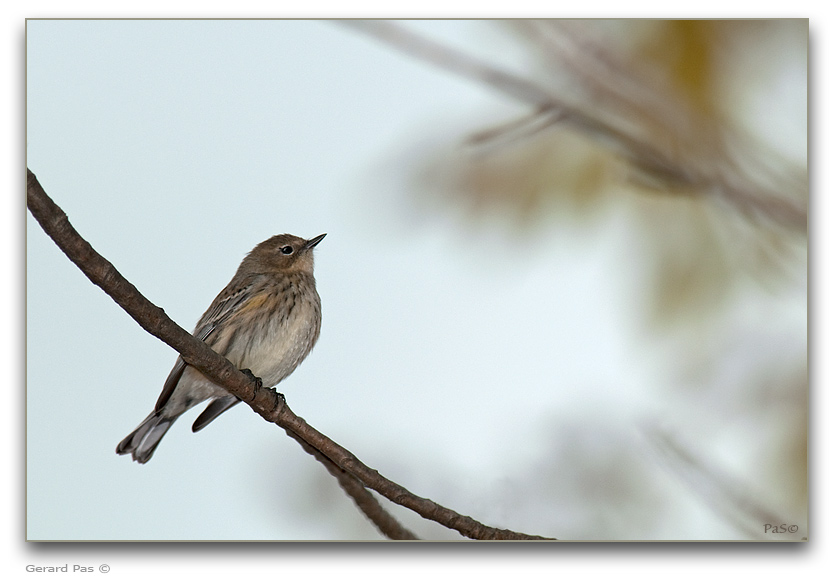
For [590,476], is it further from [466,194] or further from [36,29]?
[36,29]

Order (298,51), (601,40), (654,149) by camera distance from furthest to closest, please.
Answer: (298,51), (601,40), (654,149)

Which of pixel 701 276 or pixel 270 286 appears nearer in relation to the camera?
pixel 701 276

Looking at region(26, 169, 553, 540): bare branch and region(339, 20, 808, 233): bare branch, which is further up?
region(339, 20, 808, 233): bare branch

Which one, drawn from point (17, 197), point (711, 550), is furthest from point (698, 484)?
point (17, 197)

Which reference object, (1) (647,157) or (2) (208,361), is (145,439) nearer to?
(2) (208,361)

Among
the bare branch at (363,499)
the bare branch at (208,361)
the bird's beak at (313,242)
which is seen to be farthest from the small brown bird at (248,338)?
the bare branch at (208,361)

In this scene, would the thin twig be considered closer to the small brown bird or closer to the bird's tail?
the small brown bird

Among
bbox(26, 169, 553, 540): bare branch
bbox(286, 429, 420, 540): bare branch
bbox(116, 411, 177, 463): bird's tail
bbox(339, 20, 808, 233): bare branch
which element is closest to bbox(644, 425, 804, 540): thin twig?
bbox(26, 169, 553, 540): bare branch
